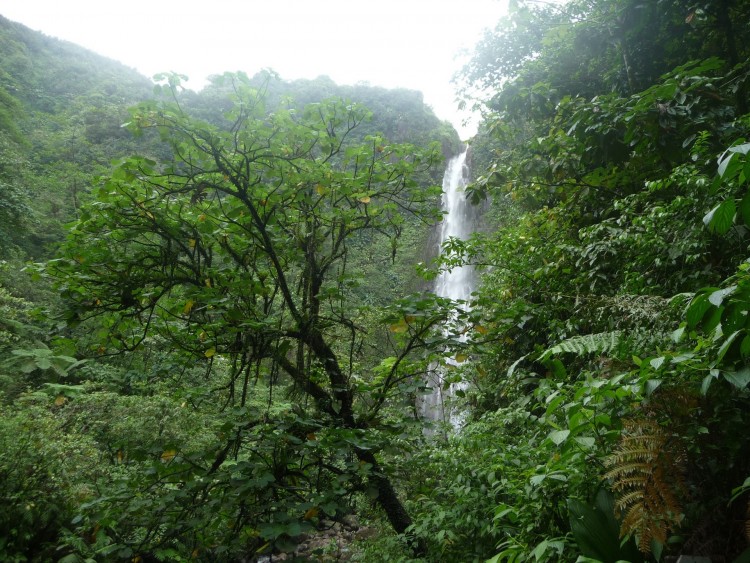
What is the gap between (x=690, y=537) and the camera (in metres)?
1.34

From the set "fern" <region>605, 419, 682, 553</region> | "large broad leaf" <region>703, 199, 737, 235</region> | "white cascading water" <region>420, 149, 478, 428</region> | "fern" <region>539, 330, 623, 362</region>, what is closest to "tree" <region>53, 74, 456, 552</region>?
"fern" <region>539, 330, 623, 362</region>

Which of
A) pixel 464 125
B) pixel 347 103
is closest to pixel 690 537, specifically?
pixel 347 103

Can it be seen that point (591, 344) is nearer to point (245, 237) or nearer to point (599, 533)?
point (599, 533)

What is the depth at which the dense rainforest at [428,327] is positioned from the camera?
1.43m

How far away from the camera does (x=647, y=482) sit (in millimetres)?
1330

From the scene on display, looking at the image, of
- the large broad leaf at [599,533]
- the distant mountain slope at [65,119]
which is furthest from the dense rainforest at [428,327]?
the distant mountain slope at [65,119]

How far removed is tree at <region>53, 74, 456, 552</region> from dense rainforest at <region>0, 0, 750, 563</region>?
20 mm

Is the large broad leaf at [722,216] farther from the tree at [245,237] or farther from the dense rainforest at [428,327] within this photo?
the tree at [245,237]

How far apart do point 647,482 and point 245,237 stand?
2.56 m

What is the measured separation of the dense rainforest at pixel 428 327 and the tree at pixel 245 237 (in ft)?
0.07

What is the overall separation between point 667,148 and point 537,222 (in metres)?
2.35

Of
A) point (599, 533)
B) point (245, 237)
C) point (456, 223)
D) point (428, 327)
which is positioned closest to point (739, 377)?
point (599, 533)

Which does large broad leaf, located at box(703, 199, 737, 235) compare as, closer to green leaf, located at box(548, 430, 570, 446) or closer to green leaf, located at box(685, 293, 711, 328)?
green leaf, located at box(685, 293, 711, 328)

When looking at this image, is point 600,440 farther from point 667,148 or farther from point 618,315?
point 667,148
